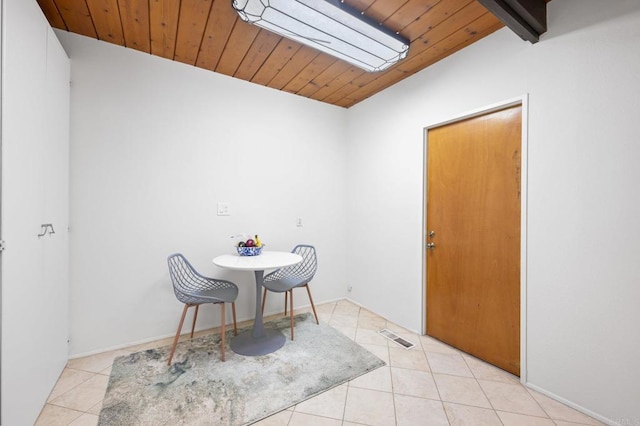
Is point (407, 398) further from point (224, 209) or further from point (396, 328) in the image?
point (224, 209)

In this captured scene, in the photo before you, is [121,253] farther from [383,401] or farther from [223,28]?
[383,401]

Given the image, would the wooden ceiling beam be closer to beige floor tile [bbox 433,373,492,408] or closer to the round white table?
the round white table

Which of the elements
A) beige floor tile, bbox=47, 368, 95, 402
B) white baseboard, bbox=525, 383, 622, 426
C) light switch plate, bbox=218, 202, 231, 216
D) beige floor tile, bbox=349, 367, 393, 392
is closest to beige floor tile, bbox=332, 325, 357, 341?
beige floor tile, bbox=349, 367, 393, 392

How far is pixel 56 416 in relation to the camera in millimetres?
1526

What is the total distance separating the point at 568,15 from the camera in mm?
1636

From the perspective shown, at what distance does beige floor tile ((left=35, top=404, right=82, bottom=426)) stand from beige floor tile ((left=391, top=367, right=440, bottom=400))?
6.40 feet

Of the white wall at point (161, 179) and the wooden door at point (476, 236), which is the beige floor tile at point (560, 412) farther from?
the white wall at point (161, 179)

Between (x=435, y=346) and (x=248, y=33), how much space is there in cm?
304

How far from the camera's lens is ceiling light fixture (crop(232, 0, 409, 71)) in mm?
1674

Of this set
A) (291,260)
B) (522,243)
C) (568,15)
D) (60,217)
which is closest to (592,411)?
(522,243)

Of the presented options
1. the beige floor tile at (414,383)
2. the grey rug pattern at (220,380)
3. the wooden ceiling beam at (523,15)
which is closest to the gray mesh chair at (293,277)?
the grey rug pattern at (220,380)

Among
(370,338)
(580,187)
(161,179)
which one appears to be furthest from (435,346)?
(161,179)

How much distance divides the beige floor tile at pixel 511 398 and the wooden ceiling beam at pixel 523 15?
2344mm

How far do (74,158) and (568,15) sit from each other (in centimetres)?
361
